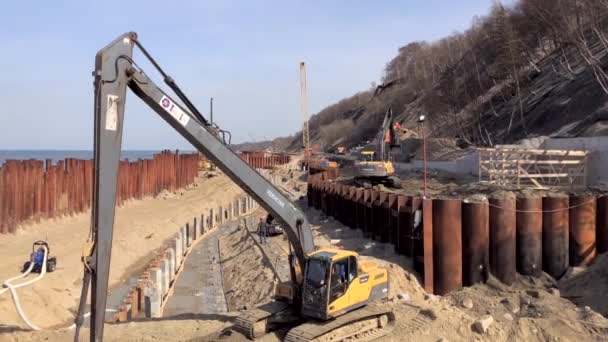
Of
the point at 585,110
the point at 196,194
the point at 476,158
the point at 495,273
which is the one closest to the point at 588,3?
the point at 585,110

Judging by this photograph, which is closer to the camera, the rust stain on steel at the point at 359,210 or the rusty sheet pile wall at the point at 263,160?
the rust stain on steel at the point at 359,210

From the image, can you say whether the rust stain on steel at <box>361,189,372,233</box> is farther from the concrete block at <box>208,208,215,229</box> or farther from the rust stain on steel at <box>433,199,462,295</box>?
the concrete block at <box>208,208,215,229</box>

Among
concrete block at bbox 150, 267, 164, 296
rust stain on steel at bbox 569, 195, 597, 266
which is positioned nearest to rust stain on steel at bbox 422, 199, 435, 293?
rust stain on steel at bbox 569, 195, 597, 266

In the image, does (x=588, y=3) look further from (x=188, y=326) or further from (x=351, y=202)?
(x=188, y=326)

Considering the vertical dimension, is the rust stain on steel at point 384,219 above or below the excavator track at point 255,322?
above

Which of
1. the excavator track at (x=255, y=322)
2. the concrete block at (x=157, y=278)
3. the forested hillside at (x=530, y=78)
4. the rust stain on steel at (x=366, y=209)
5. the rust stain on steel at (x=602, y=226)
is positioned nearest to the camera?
the excavator track at (x=255, y=322)

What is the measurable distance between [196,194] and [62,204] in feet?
57.6

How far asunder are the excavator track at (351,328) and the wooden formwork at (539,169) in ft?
50.8

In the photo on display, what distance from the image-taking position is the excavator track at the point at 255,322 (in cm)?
957

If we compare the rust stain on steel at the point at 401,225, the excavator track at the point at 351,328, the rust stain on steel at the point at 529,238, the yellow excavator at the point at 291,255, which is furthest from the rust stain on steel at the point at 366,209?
the excavator track at the point at 351,328

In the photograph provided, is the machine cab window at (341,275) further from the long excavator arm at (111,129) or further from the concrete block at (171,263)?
the concrete block at (171,263)

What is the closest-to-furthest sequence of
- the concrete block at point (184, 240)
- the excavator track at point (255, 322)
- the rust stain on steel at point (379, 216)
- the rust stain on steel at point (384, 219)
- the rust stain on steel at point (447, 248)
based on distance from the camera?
the excavator track at point (255, 322) < the rust stain on steel at point (447, 248) < the rust stain on steel at point (384, 219) < the rust stain on steel at point (379, 216) < the concrete block at point (184, 240)

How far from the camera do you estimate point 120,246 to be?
21.1 m

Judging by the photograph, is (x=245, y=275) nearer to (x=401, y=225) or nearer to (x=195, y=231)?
(x=401, y=225)
